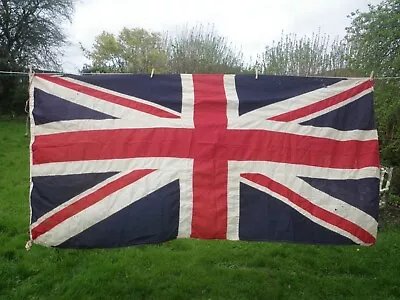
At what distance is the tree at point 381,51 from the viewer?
4.76 metres

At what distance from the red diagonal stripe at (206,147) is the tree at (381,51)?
8.75 feet

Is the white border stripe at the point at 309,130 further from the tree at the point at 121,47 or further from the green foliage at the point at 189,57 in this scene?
the tree at the point at 121,47

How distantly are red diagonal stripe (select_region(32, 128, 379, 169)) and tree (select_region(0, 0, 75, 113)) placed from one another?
14.0 m

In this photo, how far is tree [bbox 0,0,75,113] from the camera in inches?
609

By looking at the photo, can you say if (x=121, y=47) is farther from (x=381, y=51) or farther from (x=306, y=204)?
(x=306, y=204)

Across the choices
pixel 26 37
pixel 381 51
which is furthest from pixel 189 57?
pixel 26 37

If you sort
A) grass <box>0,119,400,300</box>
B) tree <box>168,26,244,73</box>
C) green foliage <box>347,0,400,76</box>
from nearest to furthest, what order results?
grass <box>0,119,400,300</box>
green foliage <box>347,0,400,76</box>
tree <box>168,26,244,73</box>

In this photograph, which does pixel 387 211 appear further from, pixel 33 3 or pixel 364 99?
pixel 33 3

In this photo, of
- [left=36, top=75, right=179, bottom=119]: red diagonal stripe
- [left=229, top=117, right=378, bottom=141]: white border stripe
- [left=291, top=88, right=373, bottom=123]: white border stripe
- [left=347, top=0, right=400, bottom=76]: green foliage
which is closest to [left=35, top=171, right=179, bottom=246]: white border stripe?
[left=36, top=75, right=179, bottom=119]: red diagonal stripe

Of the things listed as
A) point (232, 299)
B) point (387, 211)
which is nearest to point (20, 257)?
point (232, 299)

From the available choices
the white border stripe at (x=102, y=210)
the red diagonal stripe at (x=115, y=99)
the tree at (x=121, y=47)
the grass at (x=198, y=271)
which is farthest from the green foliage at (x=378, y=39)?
the tree at (x=121, y=47)

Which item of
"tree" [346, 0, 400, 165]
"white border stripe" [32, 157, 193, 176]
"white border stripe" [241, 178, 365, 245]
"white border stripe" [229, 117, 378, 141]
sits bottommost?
"white border stripe" [241, 178, 365, 245]

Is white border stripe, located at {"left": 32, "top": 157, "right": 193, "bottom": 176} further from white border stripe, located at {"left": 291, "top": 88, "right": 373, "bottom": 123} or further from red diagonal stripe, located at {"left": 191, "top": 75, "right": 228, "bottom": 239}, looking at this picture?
white border stripe, located at {"left": 291, "top": 88, "right": 373, "bottom": 123}

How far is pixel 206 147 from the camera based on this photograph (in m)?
2.57
